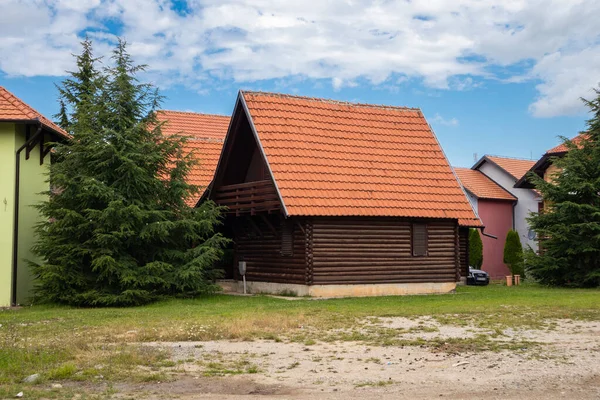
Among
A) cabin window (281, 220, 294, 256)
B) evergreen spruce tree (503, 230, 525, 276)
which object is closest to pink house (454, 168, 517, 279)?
evergreen spruce tree (503, 230, 525, 276)

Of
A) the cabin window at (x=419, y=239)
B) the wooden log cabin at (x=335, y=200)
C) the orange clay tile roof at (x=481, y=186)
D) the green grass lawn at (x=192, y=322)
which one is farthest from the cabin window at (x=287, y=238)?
the orange clay tile roof at (x=481, y=186)

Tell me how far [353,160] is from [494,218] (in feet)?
71.7

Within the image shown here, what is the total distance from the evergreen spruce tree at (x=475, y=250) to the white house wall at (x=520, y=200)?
3.09 meters

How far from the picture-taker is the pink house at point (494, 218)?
47.5 m

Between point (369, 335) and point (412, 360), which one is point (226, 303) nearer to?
point (369, 335)

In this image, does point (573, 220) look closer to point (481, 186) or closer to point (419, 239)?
point (419, 239)

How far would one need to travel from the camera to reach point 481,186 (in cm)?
4850

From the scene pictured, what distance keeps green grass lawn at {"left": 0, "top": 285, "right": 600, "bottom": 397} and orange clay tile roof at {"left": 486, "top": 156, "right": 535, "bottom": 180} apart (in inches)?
903

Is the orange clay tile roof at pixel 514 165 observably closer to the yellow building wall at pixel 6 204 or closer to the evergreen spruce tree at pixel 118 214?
the evergreen spruce tree at pixel 118 214

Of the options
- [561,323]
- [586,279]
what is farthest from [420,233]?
[561,323]

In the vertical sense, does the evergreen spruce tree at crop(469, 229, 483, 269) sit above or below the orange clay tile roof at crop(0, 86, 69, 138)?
below

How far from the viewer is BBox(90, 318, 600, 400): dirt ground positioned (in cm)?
941

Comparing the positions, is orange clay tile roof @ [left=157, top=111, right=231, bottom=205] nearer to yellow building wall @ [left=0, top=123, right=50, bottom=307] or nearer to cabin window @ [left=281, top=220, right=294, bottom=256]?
cabin window @ [left=281, top=220, right=294, bottom=256]

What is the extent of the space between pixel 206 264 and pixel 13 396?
15.6m
